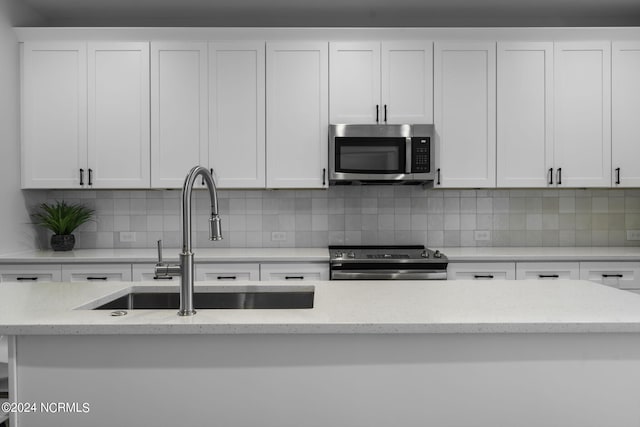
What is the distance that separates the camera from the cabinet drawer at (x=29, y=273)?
312 centimetres

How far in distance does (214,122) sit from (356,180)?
113 cm

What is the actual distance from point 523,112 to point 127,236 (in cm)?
325

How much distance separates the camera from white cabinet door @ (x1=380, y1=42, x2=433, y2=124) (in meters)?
3.43

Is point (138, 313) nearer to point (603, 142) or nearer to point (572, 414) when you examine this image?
point (572, 414)

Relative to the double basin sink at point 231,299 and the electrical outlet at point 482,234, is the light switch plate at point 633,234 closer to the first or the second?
the electrical outlet at point 482,234

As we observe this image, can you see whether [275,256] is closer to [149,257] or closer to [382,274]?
[382,274]

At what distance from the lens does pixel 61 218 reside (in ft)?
11.6

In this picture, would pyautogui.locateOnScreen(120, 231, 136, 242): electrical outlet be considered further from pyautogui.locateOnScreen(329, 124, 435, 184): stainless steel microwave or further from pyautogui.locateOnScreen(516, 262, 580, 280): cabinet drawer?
pyautogui.locateOnScreen(516, 262, 580, 280): cabinet drawer

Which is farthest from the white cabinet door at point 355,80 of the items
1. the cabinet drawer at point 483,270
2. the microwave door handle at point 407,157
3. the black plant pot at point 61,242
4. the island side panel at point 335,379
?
the island side panel at point 335,379

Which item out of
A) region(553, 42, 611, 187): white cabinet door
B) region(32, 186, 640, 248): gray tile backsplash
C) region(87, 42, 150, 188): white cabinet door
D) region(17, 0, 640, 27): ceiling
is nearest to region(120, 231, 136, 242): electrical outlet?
region(32, 186, 640, 248): gray tile backsplash

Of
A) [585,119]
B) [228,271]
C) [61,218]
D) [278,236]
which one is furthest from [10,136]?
[585,119]

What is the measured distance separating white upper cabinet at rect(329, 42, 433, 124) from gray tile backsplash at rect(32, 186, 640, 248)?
0.67m

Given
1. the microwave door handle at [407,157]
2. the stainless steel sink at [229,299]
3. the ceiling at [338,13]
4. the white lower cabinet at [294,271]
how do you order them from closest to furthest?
the stainless steel sink at [229,299], the white lower cabinet at [294,271], the microwave door handle at [407,157], the ceiling at [338,13]

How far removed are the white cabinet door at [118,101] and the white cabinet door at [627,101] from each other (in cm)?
345
